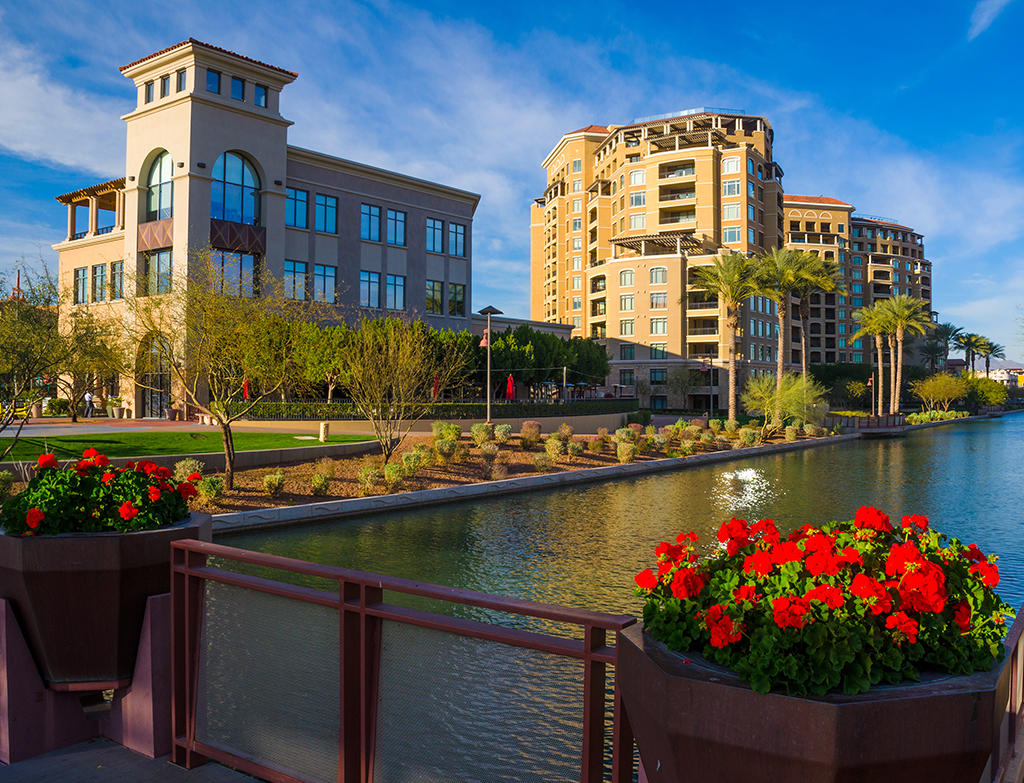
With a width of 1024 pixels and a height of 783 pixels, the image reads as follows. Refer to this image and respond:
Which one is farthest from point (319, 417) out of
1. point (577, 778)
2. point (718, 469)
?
point (577, 778)

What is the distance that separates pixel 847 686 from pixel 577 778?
1642 millimetres

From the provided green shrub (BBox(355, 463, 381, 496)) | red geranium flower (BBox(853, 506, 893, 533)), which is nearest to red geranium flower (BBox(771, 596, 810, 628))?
red geranium flower (BBox(853, 506, 893, 533))

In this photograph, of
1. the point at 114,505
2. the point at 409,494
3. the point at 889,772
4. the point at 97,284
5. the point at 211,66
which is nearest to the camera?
the point at 889,772

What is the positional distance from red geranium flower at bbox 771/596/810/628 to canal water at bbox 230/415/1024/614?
8107mm

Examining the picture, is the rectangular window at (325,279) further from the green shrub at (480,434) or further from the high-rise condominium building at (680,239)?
the high-rise condominium building at (680,239)

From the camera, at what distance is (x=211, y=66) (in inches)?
1559

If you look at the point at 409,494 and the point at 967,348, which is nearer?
the point at 409,494

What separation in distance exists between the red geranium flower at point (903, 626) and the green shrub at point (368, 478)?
60.1 feet

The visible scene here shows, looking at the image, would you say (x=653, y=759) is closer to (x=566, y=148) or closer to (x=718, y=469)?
(x=718, y=469)

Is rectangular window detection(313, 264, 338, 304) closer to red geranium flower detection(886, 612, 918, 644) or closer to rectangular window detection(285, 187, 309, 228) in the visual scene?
rectangular window detection(285, 187, 309, 228)

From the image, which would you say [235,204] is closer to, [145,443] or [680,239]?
[145,443]

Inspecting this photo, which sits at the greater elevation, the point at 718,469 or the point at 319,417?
the point at 319,417

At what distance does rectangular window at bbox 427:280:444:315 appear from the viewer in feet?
170

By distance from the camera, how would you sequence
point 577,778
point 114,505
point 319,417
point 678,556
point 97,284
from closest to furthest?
point 678,556 → point 577,778 → point 114,505 → point 319,417 → point 97,284
